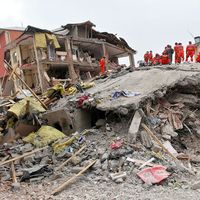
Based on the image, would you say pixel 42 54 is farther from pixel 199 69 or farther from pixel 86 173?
pixel 86 173

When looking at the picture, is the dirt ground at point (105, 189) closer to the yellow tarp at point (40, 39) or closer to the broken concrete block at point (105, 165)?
the broken concrete block at point (105, 165)

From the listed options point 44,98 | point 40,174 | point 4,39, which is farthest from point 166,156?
point 4,39

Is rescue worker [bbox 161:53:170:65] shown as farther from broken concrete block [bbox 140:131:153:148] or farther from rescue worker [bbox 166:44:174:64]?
broken concrete block [bbox 140:131:153:148]

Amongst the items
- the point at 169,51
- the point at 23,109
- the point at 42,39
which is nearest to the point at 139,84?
the point at 23,109

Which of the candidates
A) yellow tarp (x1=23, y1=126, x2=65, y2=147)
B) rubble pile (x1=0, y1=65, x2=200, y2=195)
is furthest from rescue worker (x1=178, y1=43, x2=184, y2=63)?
yellow tarp (x1=23, y1=126, x2=65, y2=147)

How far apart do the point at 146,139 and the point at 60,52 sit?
22336 millimetres

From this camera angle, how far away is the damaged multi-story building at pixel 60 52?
3012cm

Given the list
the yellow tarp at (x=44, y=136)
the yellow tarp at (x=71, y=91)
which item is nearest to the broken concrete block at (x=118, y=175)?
the yellow tarp at (x=44, y=136)

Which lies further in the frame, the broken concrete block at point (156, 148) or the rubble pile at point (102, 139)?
the broken concrete block at point (156, 148)

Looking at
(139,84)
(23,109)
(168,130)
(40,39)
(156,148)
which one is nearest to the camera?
(156,148)

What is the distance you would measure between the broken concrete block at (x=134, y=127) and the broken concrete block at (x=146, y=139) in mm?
231

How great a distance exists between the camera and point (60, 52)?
32281 mm

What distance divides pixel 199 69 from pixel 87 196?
9186 mm

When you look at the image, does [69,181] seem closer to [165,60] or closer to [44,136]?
[44,136]
